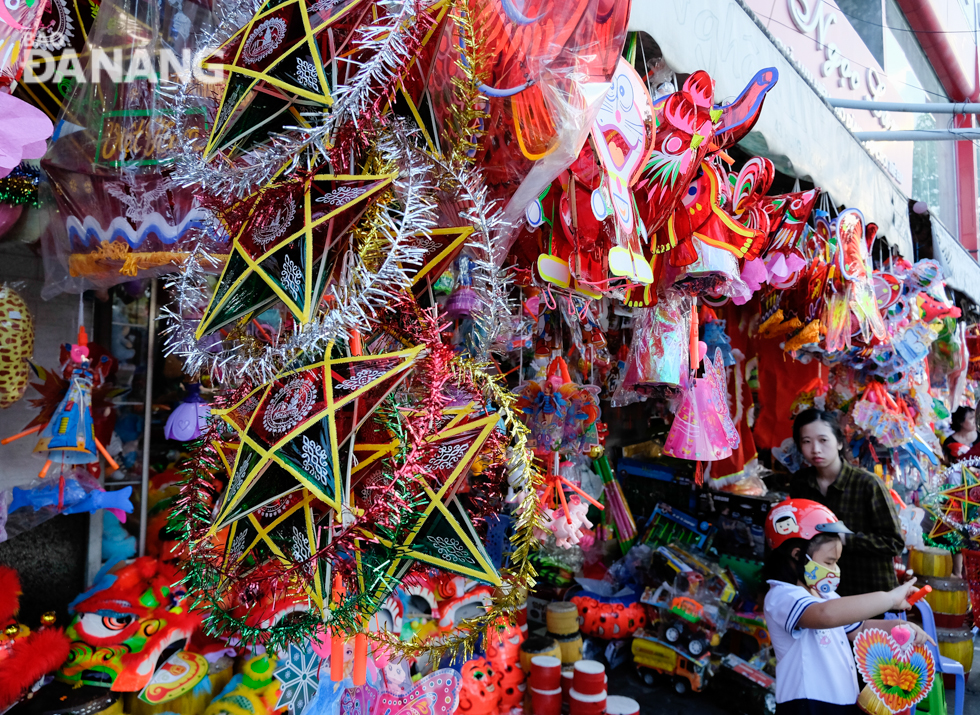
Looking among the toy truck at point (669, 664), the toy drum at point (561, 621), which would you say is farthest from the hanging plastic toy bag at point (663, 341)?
the toy truck at point (669, 664)

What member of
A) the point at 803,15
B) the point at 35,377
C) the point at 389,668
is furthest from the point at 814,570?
the point at 803,15

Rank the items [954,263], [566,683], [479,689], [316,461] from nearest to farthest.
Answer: [316,461], [479,689], [566,683], [954,263]

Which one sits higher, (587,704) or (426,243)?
(426,243)

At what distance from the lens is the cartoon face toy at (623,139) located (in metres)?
1.12

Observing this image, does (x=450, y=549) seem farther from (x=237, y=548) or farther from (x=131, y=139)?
(x=131, y=139)

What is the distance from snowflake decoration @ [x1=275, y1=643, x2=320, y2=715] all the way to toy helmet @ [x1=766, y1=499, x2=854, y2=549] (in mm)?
1325

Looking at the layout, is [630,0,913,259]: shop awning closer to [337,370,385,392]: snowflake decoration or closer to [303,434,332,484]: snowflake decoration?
[337,370,385,392]: snowflake decoration

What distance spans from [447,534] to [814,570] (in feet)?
4.34

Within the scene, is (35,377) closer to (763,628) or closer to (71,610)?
(71,610)

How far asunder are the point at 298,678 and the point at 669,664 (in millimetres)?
2395

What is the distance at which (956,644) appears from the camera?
3.16 metres

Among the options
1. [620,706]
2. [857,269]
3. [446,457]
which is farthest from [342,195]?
[857,269]

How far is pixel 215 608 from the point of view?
0.80 metres

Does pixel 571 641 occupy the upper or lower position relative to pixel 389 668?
lower
